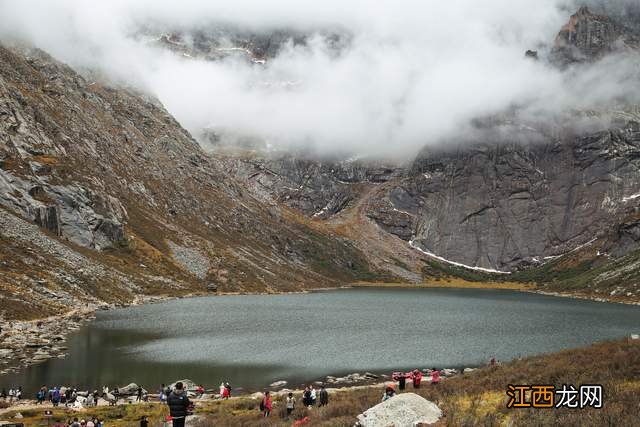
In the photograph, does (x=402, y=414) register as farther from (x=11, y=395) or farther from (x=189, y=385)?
(x=11, y=395)

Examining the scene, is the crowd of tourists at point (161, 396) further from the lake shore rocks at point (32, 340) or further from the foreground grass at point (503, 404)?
the lake shore rocks at point (32, 340)

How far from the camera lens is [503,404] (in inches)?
1127

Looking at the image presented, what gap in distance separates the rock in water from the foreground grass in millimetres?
861

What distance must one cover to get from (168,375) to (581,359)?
49.5 metres

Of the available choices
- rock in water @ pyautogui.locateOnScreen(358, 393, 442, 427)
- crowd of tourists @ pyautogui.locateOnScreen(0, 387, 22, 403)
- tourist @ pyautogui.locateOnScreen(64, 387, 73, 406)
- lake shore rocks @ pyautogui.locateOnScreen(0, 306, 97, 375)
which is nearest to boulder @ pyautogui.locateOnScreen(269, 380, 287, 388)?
tourist @ pyautogui.locateOnScreen(64, 387, 73, 406)

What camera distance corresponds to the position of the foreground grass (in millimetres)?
23469

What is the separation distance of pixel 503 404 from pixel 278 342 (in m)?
70.9

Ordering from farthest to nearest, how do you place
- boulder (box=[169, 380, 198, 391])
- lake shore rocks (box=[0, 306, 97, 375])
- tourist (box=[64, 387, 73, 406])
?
lake shore rocks (box=[0, 306, 97, 375])
boulder (box=[169, 380, 198, 391])
tourist (box=[64, 387, 73, 406])

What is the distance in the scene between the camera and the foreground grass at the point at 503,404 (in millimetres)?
23469

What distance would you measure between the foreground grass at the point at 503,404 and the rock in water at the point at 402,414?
33.9 inches

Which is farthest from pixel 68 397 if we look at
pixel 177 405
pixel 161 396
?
pixel 177 405

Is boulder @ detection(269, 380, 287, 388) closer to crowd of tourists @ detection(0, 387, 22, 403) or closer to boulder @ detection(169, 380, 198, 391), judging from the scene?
boulder @ detection(169, 380, 198, 391)

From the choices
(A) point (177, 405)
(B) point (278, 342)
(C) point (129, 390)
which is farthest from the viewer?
(B) point (278, 342)

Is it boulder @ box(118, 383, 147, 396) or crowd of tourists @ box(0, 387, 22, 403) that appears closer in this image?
crowd of tourists @ box(0, 387, 22, 403)
